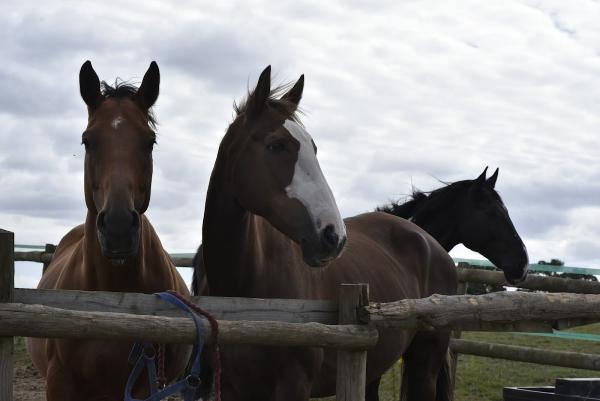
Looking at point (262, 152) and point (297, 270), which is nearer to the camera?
point (262, 152)

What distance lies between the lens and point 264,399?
405 centimetres

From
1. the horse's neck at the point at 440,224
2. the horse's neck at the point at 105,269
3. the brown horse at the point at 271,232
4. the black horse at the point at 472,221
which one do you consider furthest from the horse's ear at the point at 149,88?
the horse's neck at the point at 440,224

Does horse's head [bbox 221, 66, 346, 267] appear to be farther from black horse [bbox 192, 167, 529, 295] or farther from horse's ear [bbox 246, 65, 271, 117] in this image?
black horse [bbox 192, 167, 529, 295]

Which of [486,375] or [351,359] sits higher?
[351,359]

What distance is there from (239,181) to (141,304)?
1.05 m

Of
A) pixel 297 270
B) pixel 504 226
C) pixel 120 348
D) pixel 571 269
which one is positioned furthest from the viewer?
pixel 571 269

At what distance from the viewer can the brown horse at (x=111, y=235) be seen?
3457mm

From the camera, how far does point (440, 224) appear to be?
852 centimetres

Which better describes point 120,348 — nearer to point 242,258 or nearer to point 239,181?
point 242,258

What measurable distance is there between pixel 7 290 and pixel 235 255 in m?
1.45

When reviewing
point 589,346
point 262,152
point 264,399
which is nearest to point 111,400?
point 264,399

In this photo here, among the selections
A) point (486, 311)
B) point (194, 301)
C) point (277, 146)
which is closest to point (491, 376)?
point (486, 311)

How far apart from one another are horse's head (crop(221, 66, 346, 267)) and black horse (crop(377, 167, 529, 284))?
14.5 feet

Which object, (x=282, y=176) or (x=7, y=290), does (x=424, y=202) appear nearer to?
(x=282, y=176)
